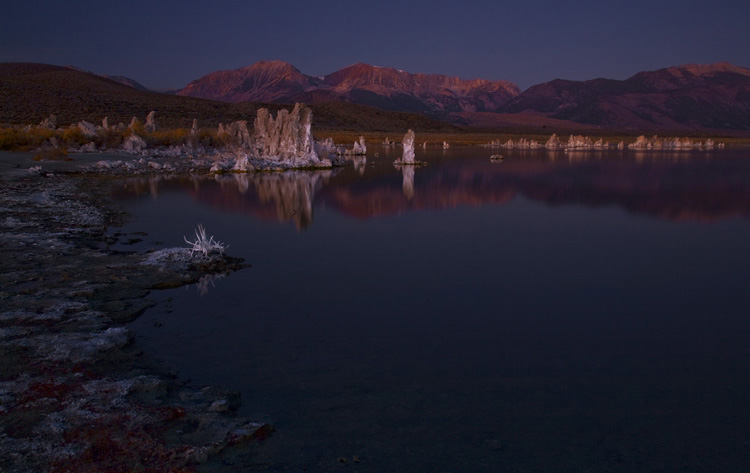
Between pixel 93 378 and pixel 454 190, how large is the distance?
50.4 ft

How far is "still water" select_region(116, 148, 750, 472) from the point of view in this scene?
354 cm

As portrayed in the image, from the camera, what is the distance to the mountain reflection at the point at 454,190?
14258 mm

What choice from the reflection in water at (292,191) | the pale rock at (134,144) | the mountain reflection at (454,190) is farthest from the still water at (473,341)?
the pale rock at (134,144)

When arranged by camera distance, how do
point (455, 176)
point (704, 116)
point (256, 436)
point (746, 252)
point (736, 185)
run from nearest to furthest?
point (256, 436) < point (746, 252) < point (736, 185) < point (455, 176) < point (704, 116)

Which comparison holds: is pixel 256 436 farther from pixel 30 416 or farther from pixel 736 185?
pixel 736 185

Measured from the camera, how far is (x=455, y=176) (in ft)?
77.2

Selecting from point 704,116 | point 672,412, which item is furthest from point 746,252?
point 704,116

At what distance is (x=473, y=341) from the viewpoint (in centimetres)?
522

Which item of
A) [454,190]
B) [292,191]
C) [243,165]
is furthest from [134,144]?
[454,190]

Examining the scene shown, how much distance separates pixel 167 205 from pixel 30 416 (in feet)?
36.0

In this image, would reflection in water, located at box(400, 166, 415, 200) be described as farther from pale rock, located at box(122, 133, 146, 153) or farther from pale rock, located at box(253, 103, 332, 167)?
pale rock, located at box(122, 133, 146, 153)

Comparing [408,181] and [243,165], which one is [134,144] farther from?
[408,181]

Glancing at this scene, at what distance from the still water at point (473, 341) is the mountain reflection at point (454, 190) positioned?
2300 millimetres

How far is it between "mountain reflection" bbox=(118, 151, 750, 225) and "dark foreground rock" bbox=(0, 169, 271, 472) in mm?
5233
